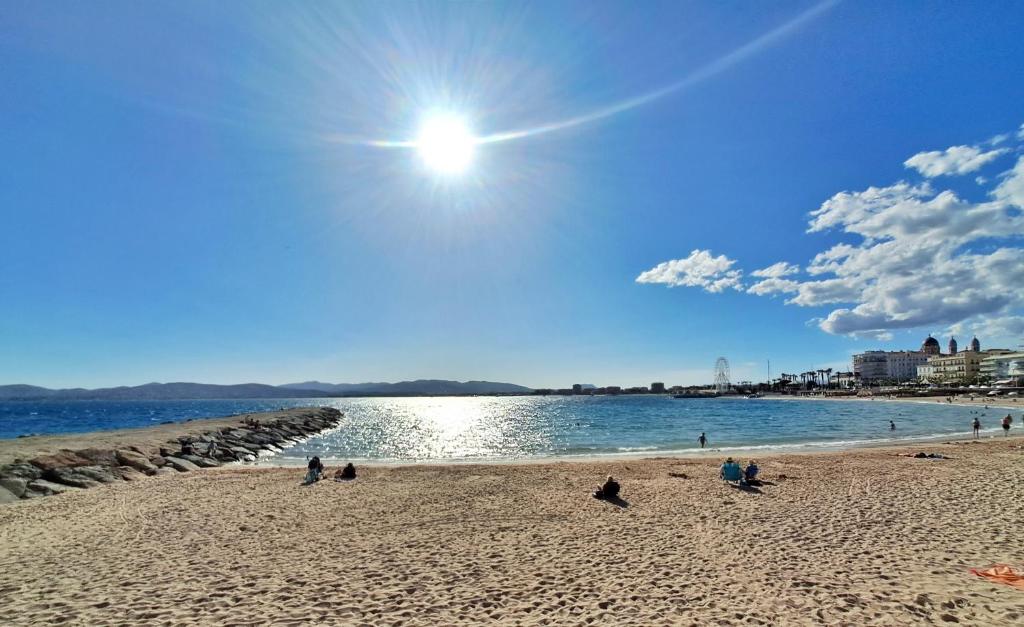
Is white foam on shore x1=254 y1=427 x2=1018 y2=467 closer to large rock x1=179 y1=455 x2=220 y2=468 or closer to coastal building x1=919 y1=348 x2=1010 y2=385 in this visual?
large rock x1=179 y1=455 x2=220 y2=468

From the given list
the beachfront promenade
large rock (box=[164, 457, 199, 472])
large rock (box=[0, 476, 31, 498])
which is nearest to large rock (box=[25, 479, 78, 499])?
large rock (box=[0, 476, 31, 498])

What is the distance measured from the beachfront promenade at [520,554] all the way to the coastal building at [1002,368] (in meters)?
162

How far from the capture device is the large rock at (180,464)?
25.0m

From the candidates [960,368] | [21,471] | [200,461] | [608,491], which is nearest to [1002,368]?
[960,368]

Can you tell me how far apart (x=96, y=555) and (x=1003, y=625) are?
15682 mm

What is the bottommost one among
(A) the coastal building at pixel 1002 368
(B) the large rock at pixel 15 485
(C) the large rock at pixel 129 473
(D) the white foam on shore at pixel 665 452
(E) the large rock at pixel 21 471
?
(D) the white foam on shore at pixel 665 452

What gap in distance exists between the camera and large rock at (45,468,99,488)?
18672 mm

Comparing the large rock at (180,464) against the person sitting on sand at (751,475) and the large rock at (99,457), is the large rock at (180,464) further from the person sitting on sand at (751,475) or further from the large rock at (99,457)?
the person sitting on sand at (751,475)

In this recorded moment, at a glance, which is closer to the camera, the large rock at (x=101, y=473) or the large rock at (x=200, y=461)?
the large rock at (x=101, y=473)

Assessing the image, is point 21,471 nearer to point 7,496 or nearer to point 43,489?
point 43,489

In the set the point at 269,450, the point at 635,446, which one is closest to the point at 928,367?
the point at 635,446

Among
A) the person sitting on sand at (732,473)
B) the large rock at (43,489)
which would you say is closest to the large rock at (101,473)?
the large rock at (43,489)

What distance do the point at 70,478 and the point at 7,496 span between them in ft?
10.1

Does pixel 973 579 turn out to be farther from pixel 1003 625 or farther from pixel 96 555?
pixel 96 555
